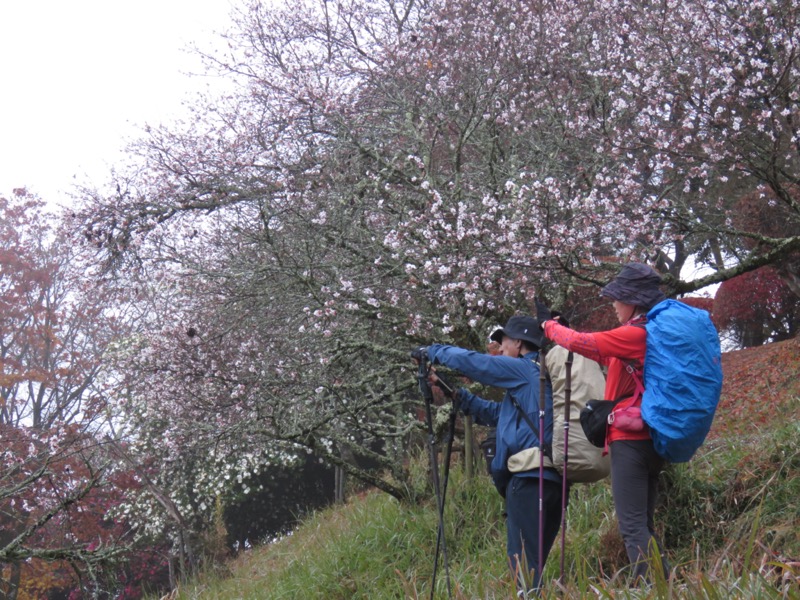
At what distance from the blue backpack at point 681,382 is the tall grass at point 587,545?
539 mm

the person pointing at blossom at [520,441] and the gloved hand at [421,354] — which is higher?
the gloved hand at [421,354]

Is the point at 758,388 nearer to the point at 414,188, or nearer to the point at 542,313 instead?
the point at 414,188

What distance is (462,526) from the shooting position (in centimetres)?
622

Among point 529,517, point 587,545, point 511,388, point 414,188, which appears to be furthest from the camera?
point 414,188

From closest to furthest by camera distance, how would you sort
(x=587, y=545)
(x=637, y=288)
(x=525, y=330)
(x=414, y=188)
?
(x=637, y=288), (x=525, y=330), (x=587, y=545), (x=414, y=188)

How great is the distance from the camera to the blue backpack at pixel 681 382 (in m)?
3.53

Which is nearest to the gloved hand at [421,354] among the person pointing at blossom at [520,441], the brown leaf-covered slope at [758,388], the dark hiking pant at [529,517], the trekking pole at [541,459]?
the person pointing at blossom at [520,441]

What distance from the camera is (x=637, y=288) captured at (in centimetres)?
389

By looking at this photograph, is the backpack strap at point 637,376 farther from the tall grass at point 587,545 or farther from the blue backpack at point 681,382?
the tall grass at point 587,545

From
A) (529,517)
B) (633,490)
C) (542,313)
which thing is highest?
(542,313)

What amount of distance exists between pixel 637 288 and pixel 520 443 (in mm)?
1043

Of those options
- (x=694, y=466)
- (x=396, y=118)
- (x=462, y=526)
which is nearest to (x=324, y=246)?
(x=396, y=118)

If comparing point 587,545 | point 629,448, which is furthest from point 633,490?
point 587,545

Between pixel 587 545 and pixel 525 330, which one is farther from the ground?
pixel 525 330
